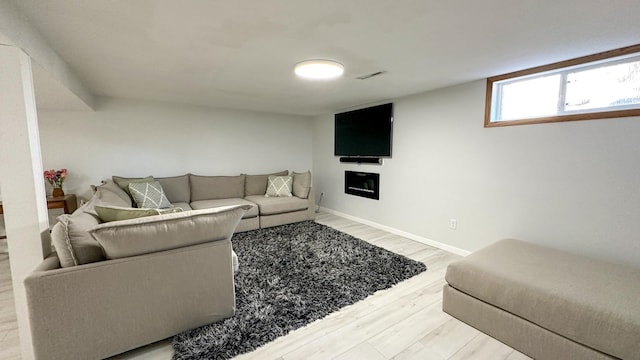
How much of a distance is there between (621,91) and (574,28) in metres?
0.94

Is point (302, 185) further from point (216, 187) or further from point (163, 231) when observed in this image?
point (163, 231)

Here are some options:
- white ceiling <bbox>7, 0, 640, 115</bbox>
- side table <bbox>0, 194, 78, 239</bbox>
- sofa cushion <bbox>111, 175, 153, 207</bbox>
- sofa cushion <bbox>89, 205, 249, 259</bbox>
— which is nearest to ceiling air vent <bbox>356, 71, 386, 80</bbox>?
white ceiling <bbox>7, 0, 640, 115</bbox>

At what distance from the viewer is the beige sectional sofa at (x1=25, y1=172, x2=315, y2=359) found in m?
1.39

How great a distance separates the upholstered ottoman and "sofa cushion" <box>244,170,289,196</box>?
11.9 feet

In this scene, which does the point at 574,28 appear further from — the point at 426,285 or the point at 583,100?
the point at 426,285

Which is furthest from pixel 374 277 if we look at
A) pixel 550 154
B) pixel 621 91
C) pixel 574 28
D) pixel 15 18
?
pixel 15 18

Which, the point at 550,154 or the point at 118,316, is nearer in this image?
the point at 118,316

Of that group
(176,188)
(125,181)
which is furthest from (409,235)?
(125,181)

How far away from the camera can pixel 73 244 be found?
4.82 ft

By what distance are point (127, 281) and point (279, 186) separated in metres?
3.22

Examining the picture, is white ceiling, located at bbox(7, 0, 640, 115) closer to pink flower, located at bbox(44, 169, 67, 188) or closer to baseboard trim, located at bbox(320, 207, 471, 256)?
pink flower, located at bbox(44, 169, 67, 188)

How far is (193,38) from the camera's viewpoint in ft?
5.80

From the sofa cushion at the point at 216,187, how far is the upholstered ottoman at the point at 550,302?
3733 mm

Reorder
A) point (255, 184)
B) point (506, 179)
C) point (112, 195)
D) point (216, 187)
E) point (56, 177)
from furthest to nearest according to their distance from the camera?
1. point (255, 184)
2. point (216, 187)
3. point (56, 177)
4. point (112, 195)
5. point (506, 179)
